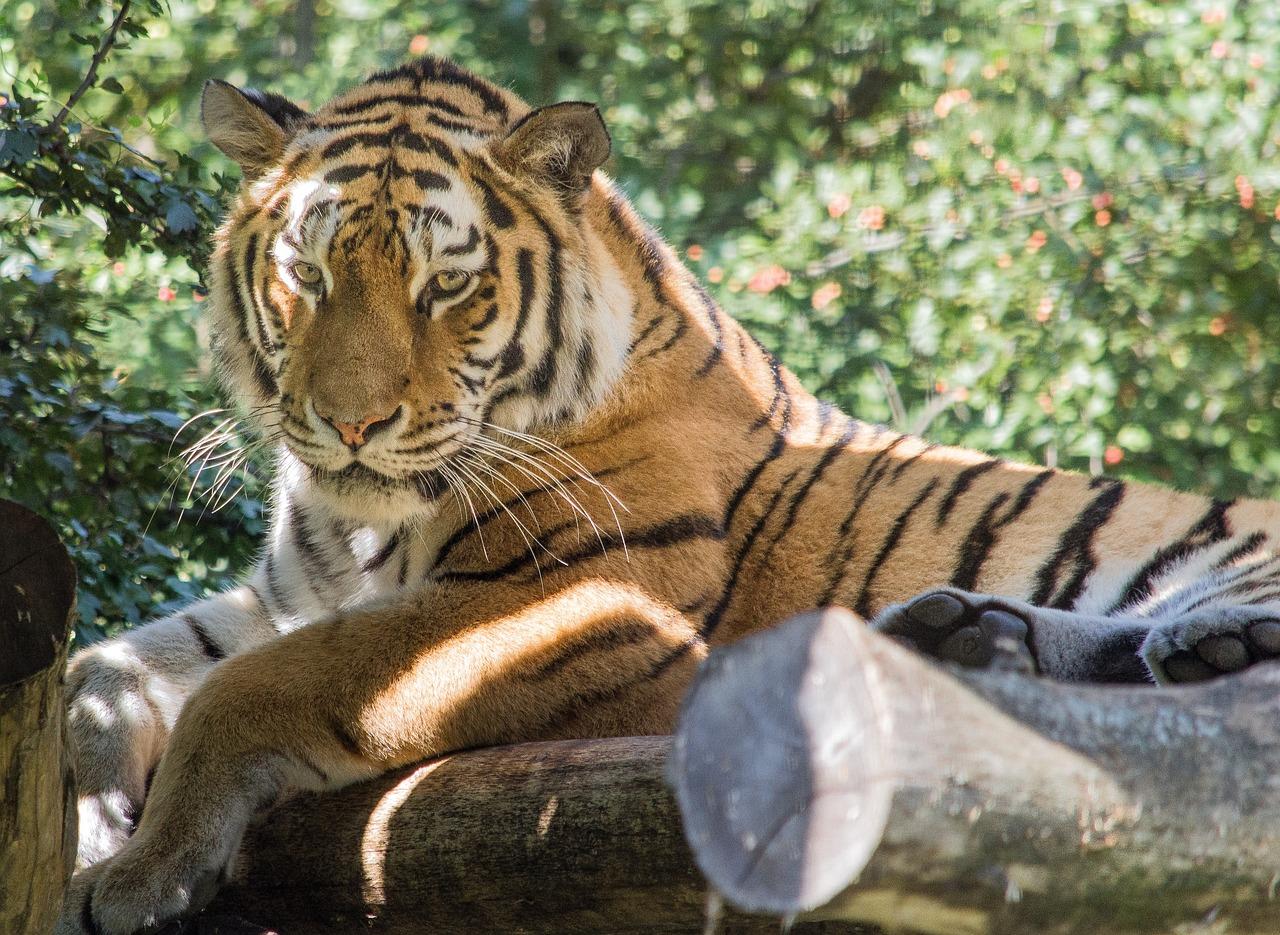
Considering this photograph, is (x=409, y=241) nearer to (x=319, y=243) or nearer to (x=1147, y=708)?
(x=319, y=243)

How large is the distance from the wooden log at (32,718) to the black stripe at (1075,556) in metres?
1.58

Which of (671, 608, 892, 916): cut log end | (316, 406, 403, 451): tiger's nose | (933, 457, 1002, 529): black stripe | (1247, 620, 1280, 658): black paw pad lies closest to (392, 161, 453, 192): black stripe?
(316, 406, 403, 451): tiger's nose

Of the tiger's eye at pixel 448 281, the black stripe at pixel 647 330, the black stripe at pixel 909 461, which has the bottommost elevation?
the black stripe at pixel 909 461

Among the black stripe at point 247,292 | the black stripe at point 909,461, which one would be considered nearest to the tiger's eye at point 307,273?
the black stripe at point 247,292

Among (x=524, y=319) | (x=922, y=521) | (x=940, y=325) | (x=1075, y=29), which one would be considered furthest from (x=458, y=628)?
(x=1075, y=29)

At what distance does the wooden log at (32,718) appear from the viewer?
148 cm

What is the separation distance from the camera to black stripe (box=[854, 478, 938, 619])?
2.50m

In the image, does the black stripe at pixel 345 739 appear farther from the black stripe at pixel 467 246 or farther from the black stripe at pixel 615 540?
the black stripe at pixel 467 246

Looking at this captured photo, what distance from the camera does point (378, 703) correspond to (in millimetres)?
2090

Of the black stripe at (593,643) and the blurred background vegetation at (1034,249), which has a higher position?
the black stripe at (593,643)

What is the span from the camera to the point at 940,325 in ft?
18.2

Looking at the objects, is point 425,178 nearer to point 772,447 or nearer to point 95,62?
point 95,62

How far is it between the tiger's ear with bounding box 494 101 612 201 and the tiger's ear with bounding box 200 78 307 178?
0.40 meters

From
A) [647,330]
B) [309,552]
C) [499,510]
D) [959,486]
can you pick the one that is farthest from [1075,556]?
[309,552]
